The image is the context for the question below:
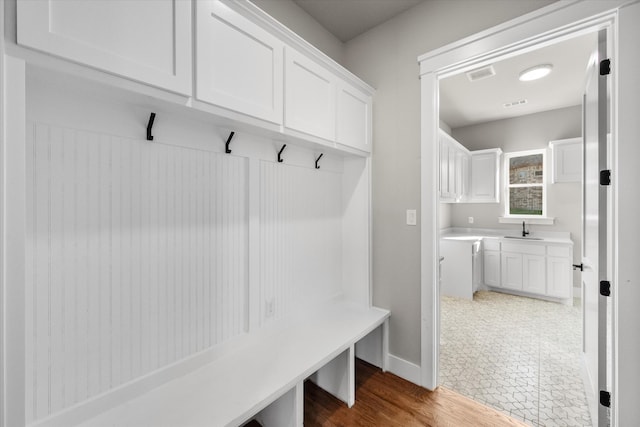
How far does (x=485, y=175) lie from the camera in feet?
15.5

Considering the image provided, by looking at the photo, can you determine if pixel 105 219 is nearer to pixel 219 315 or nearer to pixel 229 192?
pixel 229 192

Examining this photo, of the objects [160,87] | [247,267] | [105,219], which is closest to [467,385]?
[247,267]

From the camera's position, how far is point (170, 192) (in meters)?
1.31

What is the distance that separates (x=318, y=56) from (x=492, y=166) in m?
4.11

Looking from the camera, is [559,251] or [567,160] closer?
[559,251]

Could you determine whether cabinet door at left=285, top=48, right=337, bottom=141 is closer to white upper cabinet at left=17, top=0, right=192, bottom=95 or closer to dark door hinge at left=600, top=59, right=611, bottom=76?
white upper cabinet at left=17, top=0, right=192, bottom=95

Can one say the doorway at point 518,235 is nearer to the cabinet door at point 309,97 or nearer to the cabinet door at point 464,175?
the cabinet door at point 464,175

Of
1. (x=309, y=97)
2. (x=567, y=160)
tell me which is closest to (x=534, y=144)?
(x=567, y=160)

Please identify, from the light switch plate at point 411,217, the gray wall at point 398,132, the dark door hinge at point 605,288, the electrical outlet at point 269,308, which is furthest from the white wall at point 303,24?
the dark door hinge at point 605,288

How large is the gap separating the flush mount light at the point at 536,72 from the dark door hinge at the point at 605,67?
6.21 feet

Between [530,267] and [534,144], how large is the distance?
1.96 m

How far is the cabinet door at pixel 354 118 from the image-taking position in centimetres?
194

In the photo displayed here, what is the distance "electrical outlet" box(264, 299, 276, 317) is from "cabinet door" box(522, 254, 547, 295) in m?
3.98

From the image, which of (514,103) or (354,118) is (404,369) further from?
(514,103)
